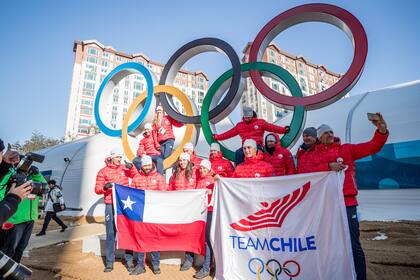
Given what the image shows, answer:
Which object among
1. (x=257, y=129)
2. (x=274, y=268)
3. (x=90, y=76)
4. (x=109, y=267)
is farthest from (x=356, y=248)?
(x=90, y=76)

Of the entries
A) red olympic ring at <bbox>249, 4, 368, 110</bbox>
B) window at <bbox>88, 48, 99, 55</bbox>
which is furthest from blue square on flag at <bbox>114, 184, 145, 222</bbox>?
window at <bbox>88, 48, 99, 55</bbox>

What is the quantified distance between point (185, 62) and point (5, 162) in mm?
4724

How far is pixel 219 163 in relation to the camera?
16.1 feet

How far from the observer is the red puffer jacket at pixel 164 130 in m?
5.98

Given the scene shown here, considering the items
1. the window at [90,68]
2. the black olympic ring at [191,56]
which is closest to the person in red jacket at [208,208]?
the black olympic ring at [191,56]

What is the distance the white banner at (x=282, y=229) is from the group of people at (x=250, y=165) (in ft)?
0.78

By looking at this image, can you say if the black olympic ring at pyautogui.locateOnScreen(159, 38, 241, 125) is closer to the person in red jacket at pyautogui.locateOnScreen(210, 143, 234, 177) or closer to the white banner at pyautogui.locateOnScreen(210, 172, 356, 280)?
the person in red jacket at pyautogui.locateOnScreen(210, 143, 234, 177)

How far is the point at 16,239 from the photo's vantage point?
11.3ft

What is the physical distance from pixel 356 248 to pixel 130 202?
3368 mm

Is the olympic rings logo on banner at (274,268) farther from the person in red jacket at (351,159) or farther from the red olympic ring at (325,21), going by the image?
the red olympic ring at (325,21)

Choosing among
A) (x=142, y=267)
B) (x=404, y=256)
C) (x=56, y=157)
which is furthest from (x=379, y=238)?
(x=56, y=157)

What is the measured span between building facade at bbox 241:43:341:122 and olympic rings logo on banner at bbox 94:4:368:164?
4744cm

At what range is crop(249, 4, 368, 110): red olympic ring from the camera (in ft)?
15.1

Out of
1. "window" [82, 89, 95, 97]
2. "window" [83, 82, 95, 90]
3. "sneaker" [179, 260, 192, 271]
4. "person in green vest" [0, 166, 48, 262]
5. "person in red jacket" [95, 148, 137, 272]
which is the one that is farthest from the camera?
"window" [83, 82, 95, 90]
